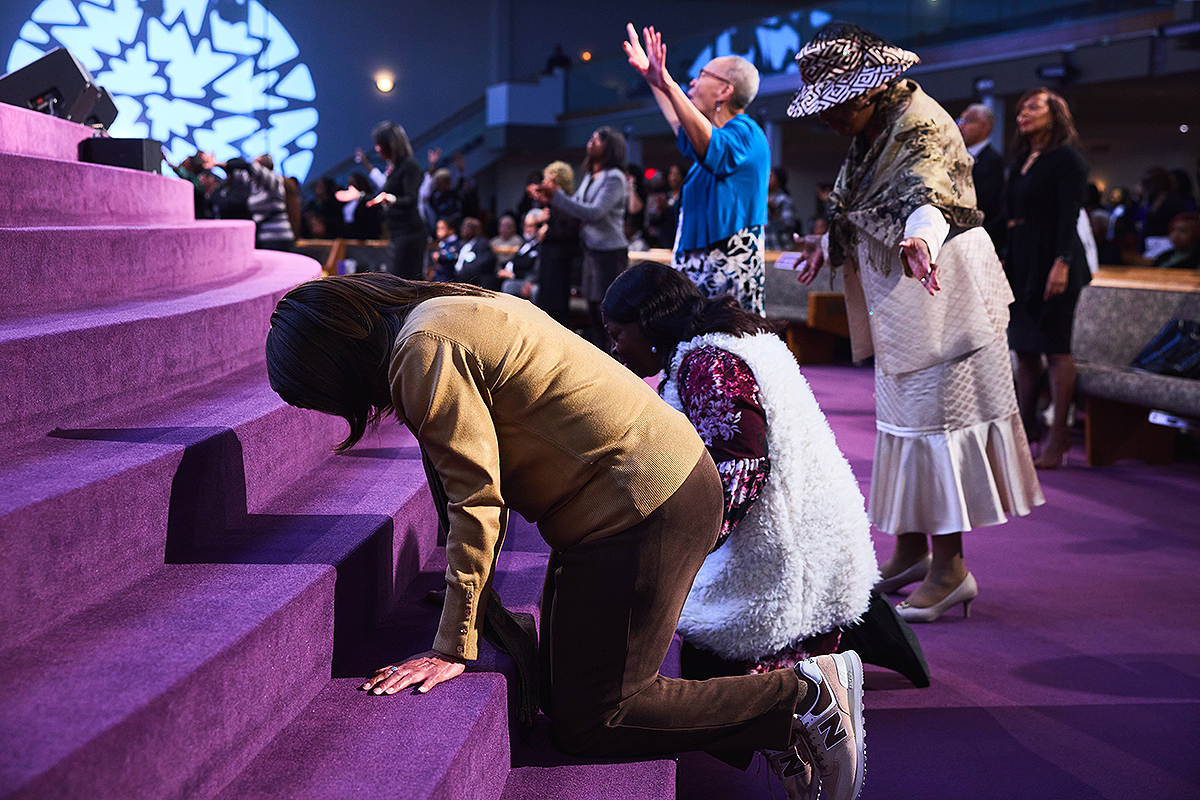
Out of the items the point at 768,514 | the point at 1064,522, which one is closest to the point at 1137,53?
the point at 1064,522

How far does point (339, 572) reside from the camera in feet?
5.28

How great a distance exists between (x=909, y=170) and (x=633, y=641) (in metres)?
1.63

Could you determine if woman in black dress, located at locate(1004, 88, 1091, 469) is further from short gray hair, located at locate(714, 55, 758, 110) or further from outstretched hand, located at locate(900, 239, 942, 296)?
outstretched hand, located at locate(900, 239, 942, 296)

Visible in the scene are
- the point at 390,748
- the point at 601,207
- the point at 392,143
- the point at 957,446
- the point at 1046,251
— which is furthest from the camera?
the point at 392,143

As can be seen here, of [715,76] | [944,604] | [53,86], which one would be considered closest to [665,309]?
[944,604]

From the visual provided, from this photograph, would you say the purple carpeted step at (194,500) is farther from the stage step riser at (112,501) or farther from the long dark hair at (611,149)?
the long dark hair at (611,149)

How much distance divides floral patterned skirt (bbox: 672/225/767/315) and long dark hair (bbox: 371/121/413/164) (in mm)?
3708

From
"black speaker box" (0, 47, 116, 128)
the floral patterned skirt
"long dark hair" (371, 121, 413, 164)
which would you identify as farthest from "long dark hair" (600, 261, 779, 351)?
"long dark hair" (371, 121, 413, 164)

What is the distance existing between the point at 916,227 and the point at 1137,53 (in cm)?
987

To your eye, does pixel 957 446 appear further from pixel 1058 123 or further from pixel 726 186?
pixel 1058 123

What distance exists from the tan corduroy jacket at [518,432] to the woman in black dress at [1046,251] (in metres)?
3.48

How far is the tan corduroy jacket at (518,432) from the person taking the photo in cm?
143

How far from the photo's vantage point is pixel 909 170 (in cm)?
269

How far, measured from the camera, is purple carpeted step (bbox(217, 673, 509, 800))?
126cm
